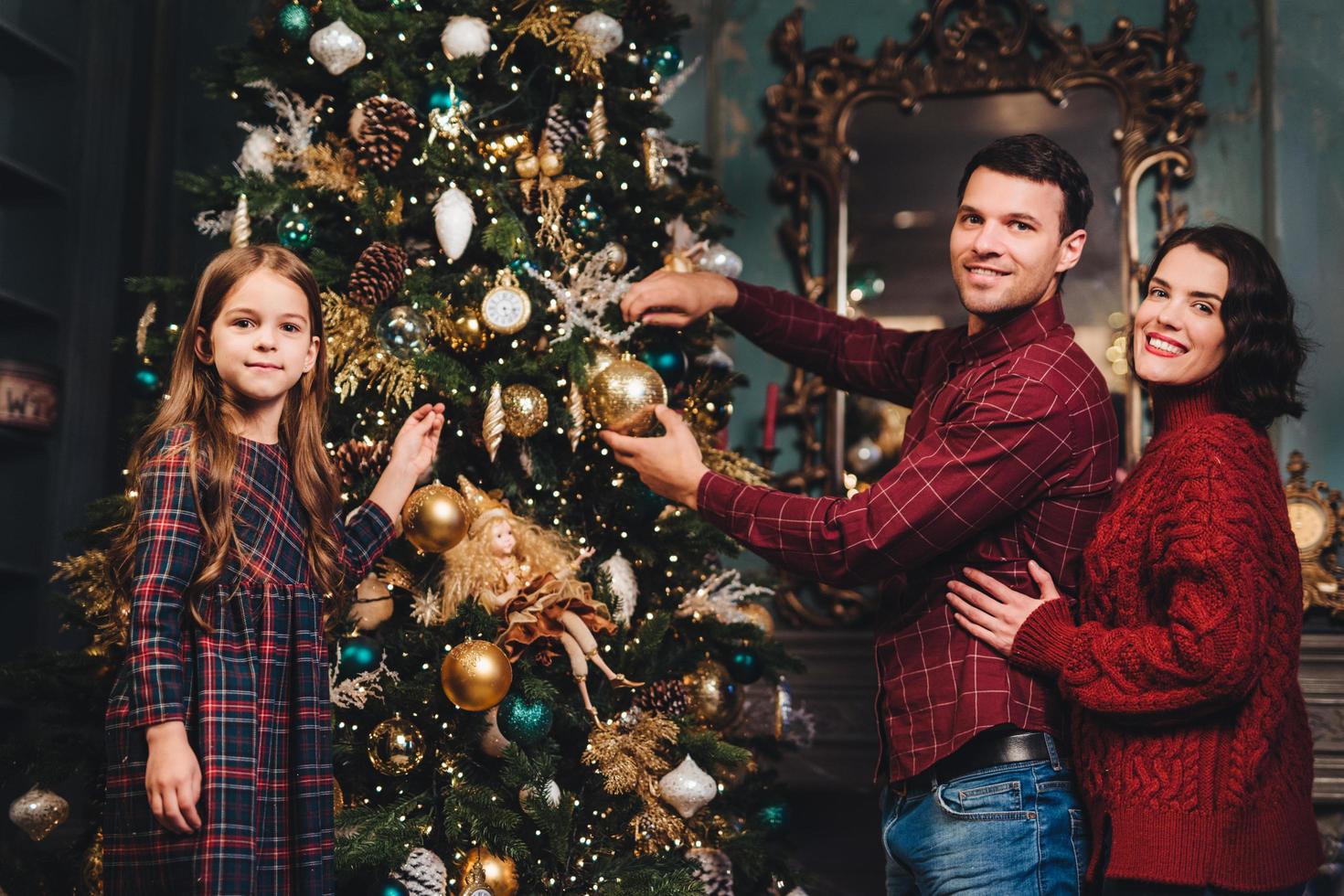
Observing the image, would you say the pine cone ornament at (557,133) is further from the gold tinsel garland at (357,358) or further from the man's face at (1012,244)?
the man's face at (1012,244)

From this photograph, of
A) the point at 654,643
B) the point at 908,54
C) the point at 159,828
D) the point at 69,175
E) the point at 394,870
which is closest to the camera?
the point at 159,828

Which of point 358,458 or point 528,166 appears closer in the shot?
point 358,458

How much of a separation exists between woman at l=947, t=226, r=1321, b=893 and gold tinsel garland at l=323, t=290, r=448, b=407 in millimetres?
1176

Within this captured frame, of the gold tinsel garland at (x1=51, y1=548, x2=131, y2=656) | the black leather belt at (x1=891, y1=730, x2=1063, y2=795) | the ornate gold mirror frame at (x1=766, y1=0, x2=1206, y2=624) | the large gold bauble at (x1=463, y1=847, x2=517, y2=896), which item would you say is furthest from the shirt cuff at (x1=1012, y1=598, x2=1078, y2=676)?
the ornate gold mirror frame at (x1=766, y1=0, x2=1206, y2=624)

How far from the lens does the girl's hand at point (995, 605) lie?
6.63ft

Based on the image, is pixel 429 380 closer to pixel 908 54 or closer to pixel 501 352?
pixel 501 352

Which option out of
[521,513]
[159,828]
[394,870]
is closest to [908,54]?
[521,513]

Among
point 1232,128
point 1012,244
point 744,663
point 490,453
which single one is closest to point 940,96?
point 1232,128

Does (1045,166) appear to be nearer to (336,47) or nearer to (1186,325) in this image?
(1186,325)

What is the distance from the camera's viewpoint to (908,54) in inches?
173

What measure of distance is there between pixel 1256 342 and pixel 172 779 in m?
1.76

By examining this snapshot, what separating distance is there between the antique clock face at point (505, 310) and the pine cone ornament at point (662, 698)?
809mm

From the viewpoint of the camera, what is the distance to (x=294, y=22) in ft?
8.95

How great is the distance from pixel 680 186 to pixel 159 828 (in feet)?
6.63
